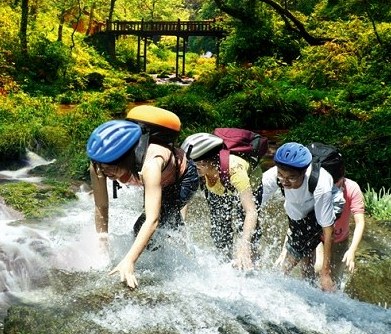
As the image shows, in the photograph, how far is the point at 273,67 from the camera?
2284 centimetres

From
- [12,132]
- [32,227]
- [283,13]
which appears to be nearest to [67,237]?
[32,227]

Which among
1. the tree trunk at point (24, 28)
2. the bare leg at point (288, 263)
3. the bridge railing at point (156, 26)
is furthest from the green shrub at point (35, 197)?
the bridge railing at point (156, 26)

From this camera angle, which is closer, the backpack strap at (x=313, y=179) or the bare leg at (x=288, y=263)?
the backpack strap at (x=313, y=179)

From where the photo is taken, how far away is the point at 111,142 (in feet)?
8.87

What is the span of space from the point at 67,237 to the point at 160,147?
3.82m

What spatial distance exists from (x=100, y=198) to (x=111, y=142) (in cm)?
56

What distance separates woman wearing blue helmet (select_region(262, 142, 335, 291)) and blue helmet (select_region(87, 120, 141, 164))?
42.2 inches

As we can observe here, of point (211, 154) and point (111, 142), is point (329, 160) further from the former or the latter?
point (111, 142)

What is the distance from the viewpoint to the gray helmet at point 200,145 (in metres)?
3.44

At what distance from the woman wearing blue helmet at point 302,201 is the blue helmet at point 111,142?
1071 millimetres

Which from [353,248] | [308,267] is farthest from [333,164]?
[308,267]

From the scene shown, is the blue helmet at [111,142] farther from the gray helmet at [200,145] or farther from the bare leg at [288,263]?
the bare leg at [288,263]

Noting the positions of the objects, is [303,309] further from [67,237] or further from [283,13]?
[283,13]

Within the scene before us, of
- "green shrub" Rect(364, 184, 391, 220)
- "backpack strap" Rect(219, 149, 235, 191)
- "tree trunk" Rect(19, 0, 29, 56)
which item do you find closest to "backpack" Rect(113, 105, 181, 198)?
"backpack strap" Rect(219, 149, 235, 191)
